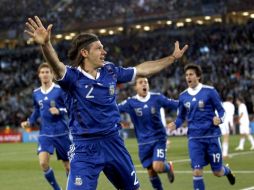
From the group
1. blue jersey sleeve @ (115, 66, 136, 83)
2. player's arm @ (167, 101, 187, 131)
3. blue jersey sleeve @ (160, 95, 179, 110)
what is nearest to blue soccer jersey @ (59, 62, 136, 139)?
blue jersey sleeve @ (115, 66, 136, 83)

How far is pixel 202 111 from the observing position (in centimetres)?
1223

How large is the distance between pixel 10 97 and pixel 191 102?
3916 centimetres

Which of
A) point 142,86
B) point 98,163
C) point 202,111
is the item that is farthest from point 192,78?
point 98,163

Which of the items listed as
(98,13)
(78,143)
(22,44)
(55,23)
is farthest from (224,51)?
(78,143)

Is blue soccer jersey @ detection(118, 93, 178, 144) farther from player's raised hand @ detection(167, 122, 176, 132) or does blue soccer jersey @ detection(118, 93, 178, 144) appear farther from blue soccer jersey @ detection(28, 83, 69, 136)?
blue soccer jersey @ detection(28, 83, 69, 136)

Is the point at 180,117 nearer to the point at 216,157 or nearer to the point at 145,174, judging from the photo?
the point at 216,157

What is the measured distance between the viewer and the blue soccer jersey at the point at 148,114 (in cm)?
1299

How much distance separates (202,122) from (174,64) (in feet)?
114

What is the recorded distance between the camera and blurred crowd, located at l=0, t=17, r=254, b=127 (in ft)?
138

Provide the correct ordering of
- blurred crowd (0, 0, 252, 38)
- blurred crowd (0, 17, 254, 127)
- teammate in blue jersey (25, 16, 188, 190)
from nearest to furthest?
teammate in blue jersey (25, 16, 188, 190) → blurred crowd (0, 17, 254, 127) → blurred crowd (0, 0, 252, 38)

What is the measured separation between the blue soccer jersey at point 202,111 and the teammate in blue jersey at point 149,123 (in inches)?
30.6

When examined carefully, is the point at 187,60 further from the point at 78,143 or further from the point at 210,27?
the point at 78,143

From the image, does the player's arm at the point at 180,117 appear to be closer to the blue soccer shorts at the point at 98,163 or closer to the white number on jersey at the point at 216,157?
the white number on jersey at the point at 216,157

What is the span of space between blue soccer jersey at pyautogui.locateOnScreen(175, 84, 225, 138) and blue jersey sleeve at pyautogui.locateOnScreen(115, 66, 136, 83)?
4063 mm
